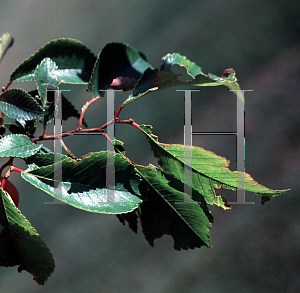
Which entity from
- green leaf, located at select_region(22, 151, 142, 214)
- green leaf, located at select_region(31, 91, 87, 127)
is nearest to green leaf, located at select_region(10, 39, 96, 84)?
green leaf, located at select_region(31, 91, 87, 127)

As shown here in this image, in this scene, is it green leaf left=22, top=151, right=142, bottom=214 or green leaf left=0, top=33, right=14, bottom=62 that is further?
green leaf left=0, top=33, right=14, bottom=62

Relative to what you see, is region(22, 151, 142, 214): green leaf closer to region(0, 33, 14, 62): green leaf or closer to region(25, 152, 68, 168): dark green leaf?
region(25, 152, 68, 168): dark green leaf

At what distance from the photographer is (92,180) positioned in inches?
11.4

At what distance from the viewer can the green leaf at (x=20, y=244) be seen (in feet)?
0.91

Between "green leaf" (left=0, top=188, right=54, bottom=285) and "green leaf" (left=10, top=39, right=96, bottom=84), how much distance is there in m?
0.19

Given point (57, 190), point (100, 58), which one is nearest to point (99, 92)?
point (100, 58)

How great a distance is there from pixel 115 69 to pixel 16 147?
6.4 inches

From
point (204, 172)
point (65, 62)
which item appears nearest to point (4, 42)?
point (65, 62)

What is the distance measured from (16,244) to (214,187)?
21cm

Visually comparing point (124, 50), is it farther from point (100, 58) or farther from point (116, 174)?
point (116, 174)

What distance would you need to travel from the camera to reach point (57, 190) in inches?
10.9

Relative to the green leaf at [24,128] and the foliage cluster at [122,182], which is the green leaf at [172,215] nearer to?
the foliage cluster at [122,182]

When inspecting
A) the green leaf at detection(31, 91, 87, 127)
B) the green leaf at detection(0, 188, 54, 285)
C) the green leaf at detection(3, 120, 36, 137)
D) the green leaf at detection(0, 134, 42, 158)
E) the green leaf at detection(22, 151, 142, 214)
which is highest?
the green leaf at detection(31, 91, 87, 127)

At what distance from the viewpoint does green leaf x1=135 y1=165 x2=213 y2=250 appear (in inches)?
11.9
